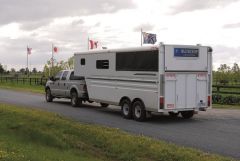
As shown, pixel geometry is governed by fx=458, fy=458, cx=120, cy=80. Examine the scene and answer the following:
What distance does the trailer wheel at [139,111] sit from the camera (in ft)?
55.7

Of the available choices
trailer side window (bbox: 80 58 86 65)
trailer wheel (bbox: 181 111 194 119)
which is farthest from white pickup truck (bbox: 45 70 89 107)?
trailer wheel (bbox: 181 111 194 119)

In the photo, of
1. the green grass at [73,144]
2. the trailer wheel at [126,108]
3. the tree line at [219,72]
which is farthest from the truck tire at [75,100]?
the tree line at [219,72]

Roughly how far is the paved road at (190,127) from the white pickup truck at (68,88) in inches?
54.4

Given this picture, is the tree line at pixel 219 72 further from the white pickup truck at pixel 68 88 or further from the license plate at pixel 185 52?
the license plate at pixel 185 52

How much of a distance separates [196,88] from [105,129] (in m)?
4.99

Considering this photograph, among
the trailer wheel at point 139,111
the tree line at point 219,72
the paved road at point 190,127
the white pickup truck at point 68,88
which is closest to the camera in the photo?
the paved road at point 190,127

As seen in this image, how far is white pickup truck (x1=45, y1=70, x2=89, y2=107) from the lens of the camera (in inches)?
869

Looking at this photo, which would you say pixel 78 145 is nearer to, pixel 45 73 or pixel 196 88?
pixel 196 88

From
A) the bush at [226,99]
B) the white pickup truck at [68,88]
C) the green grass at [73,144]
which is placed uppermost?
the white pickup truck at [68,88]

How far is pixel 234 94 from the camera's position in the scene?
2780 centimetres

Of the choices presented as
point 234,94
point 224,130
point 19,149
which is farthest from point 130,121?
point 234,94

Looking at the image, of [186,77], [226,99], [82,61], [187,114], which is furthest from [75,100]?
[226,99]

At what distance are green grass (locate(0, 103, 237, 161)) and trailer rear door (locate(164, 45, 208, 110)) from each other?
381 centimetres

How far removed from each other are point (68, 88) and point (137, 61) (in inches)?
283
